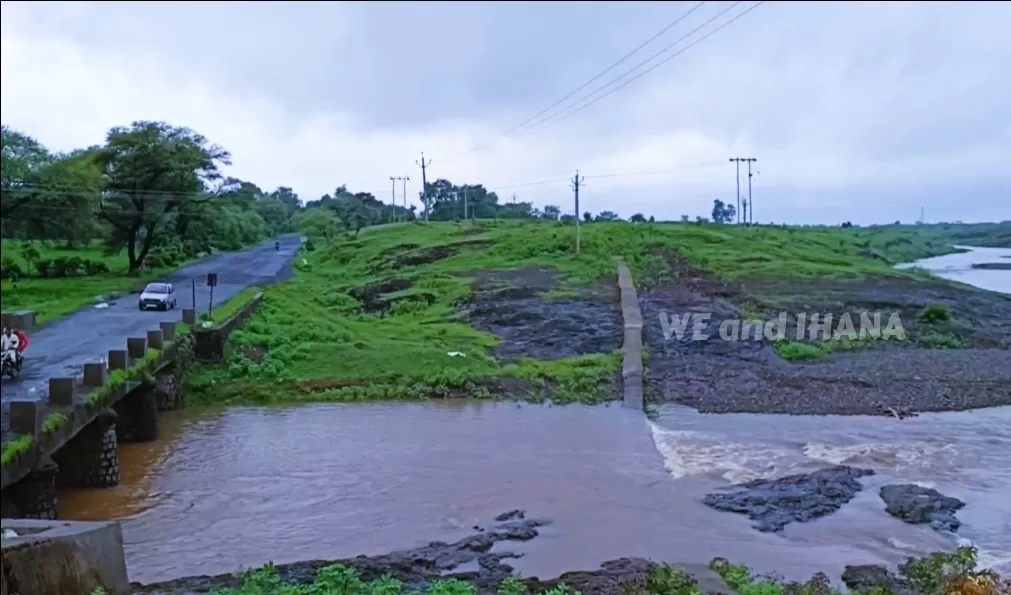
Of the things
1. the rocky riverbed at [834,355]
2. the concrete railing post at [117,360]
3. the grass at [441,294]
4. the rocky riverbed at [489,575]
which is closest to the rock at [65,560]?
the rocky riverbed at [489,575]

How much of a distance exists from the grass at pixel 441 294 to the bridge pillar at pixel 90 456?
8643 mm

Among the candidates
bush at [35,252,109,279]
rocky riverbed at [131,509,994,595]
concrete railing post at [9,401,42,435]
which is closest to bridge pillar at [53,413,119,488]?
concrete railing post at [9,401,42,435]

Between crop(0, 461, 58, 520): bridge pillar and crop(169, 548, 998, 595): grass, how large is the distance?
376 cm

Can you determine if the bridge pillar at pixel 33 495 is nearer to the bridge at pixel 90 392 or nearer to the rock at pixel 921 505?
the bridge at pixel 90 392

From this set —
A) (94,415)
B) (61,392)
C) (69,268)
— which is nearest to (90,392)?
(94,415)

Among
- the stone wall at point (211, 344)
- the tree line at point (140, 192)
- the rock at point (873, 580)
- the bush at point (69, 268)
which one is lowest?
the rock at point (873, 580)

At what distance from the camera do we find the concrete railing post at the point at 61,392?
15117 mm

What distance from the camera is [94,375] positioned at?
17422 millimetres

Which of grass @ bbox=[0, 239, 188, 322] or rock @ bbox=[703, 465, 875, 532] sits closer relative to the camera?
rock @ bbox=[703, 465, 875, 532]

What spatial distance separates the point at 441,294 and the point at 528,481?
85.2ft

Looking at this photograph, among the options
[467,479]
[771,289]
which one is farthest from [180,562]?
[771,289]

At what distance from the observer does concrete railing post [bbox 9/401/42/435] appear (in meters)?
11.8

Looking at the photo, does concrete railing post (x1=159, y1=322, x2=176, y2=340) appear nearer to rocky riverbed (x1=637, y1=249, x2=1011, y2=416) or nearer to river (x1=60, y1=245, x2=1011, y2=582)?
river (x1=60, y1=245, x2=1011, y2=582)

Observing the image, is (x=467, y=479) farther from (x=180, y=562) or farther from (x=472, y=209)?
(x=472, y=209)
